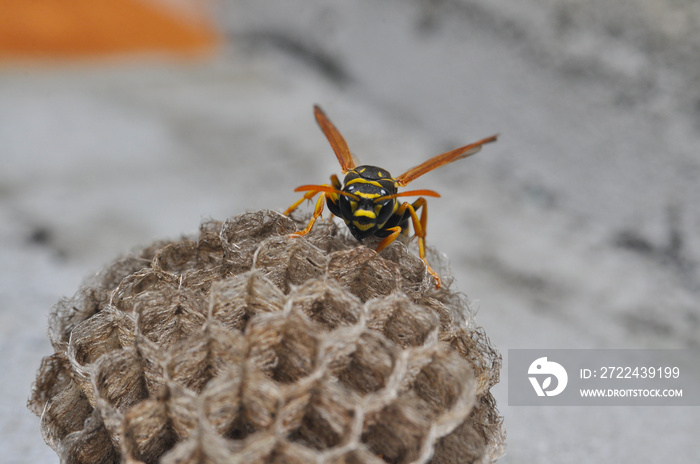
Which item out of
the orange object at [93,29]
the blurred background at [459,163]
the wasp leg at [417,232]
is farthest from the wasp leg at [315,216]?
the orange object at [93,29]

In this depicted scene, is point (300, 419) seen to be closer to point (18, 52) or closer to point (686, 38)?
point (686, 38)

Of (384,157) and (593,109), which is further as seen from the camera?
(384,157)

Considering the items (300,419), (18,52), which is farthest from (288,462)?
(18,52)

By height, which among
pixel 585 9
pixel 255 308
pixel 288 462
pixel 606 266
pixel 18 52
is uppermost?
pixel 18 52

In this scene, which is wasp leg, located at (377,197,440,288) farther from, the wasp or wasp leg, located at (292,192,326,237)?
wasp leg, located at (292,192,326,237)

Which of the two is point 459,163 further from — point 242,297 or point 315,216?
point 242,297

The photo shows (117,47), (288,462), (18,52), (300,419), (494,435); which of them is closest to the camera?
(288,462)

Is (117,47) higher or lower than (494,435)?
higher
